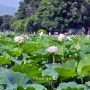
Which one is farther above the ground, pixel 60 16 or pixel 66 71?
pixel 60 16

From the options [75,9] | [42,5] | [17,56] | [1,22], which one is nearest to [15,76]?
[17,56]

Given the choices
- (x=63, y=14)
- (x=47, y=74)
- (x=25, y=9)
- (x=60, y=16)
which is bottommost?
(x=47, y=74)

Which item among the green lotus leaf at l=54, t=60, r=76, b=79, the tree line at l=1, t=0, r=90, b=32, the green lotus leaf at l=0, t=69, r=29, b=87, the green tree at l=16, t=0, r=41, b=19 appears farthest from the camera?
the green tree at l=16, t=0, r=41, b=19

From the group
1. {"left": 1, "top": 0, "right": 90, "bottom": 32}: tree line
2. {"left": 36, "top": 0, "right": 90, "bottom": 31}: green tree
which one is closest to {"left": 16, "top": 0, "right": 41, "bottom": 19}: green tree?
{"left": 1, "top": 0, "right": 90, "bottom": 32}: tree line

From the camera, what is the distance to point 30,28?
37.9m

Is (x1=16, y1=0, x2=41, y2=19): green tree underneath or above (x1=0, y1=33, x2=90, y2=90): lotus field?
above

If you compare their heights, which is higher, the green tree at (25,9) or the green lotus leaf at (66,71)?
the green tree at (25,9)

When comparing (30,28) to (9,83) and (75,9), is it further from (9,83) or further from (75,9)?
(9,83)

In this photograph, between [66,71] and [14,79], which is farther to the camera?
[66,71]

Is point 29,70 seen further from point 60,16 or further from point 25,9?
point 25,9

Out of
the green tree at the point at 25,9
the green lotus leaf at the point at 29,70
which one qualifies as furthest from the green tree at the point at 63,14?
the green lotus leaf at the point at 29,70

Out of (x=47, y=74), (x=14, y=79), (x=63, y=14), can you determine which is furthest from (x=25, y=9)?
(x=14, y=79)

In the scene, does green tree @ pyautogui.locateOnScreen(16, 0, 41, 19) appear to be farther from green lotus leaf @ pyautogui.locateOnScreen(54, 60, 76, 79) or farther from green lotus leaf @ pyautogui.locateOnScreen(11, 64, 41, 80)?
green lotus leaf @ pyautogui.locateOnScreen(11, 64, 41, 80)

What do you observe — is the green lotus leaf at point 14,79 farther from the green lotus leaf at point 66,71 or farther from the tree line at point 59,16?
the tree line at point 59,16
